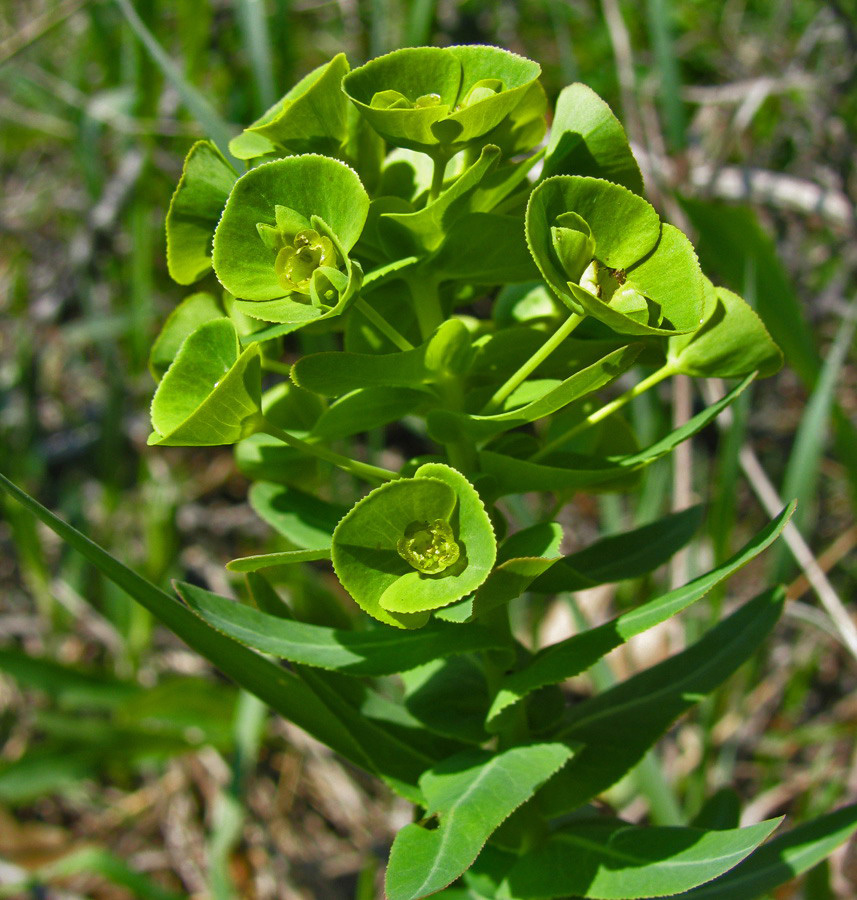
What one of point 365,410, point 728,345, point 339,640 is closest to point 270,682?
point 339,640

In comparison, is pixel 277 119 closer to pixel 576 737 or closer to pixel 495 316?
pixel 495 316

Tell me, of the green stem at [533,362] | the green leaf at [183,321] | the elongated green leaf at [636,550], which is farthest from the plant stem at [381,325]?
the elongated green leaf at [636,550]

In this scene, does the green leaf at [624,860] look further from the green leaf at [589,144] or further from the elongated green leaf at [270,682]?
the green leaf at [589,144]

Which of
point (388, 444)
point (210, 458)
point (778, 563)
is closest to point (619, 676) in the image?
point (778, 563)

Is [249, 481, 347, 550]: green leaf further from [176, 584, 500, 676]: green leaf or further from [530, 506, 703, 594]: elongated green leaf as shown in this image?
[530, 506, 703, 594]: elongated green leaf

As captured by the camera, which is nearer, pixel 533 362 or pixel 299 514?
pixel 533 362

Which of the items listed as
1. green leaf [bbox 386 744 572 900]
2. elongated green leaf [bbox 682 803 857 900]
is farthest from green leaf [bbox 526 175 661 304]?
elongated green leaf [bbox 682 803 857 900]

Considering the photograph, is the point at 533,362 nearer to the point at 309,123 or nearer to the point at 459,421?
the point at 459,421
